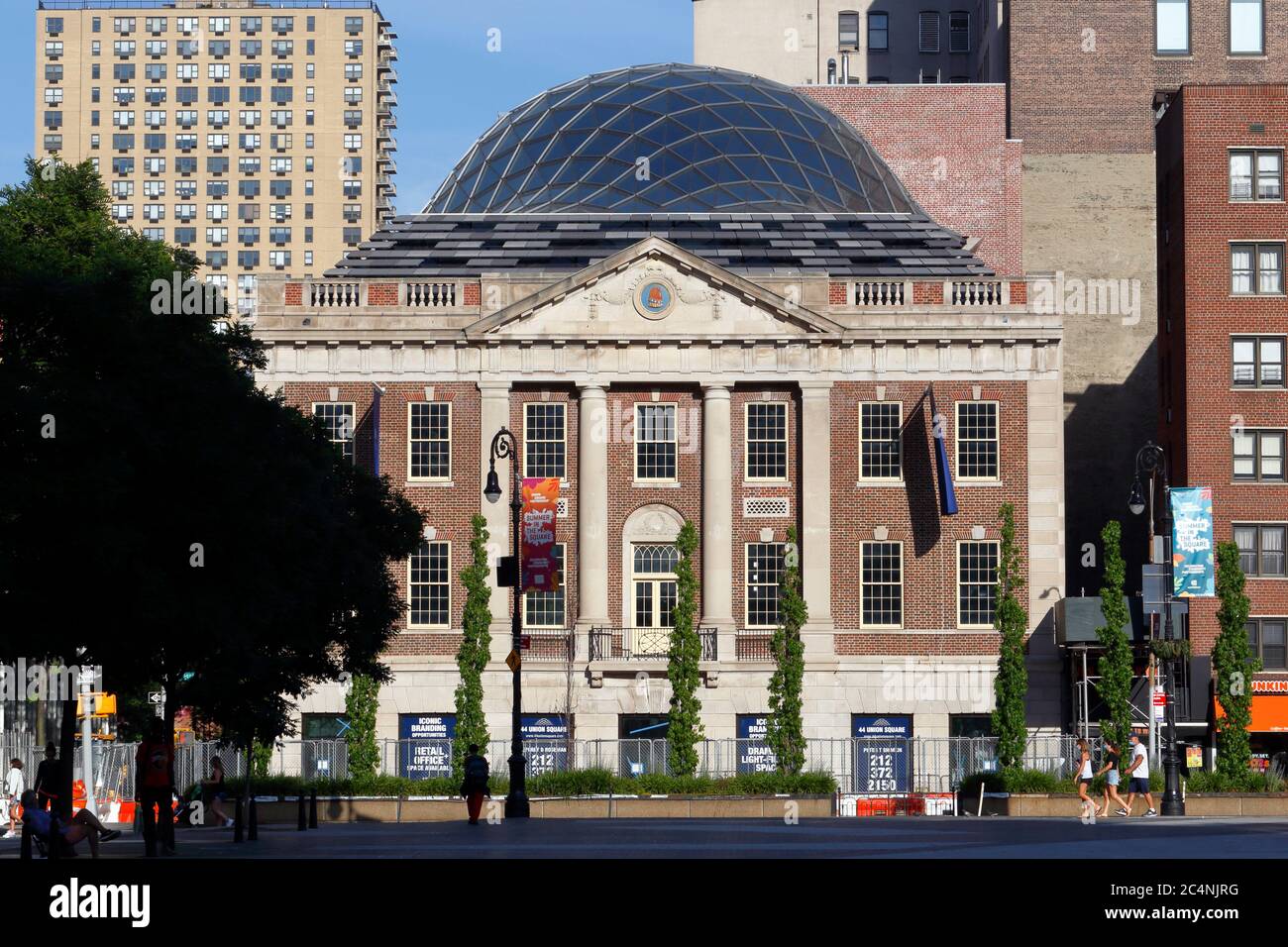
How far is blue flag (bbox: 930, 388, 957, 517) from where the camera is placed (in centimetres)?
6519

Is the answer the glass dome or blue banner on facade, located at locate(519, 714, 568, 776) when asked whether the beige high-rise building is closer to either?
the glass dome

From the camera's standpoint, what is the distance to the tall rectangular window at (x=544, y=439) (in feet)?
224

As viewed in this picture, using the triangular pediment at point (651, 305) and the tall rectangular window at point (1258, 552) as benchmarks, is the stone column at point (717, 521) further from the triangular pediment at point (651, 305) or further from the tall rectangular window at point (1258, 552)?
the tall rectangular window at point (1258, 552)

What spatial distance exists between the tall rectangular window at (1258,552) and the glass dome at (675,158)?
1829 cm

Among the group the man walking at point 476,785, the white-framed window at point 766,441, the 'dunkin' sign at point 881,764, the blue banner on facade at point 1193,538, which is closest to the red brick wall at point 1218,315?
the blue banner on facade at point 1193,538

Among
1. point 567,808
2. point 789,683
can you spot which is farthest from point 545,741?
point 567,808

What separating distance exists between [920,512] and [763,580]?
5475 mm

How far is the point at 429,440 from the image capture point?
68375 mm

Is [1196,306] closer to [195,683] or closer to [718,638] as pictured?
[718,638]

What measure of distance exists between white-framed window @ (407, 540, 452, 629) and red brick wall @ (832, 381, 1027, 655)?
12.4 meters

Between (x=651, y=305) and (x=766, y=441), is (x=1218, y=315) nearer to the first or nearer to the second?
(x=766, y=441)

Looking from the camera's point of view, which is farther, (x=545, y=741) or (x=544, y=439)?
(x=544, y=439)

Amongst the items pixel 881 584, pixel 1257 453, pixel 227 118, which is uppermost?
pixel 227 118
